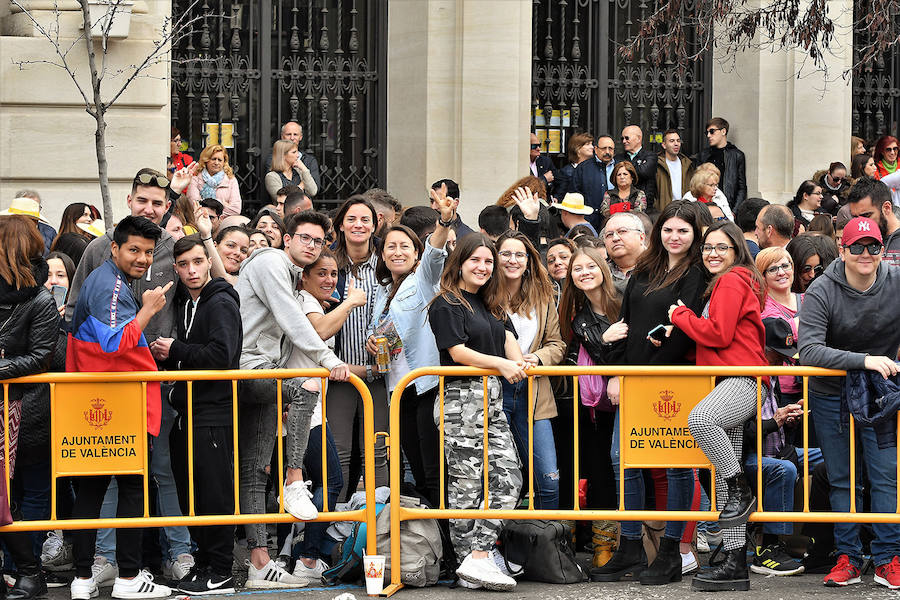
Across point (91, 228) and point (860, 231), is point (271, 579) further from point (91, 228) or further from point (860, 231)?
point (860, 231)

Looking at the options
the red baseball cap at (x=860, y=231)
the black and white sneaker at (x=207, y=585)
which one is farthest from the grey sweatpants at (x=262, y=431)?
the red baseball cap at (x=860, y=231)

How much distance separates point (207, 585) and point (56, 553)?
1231 mm

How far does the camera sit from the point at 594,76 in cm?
1662

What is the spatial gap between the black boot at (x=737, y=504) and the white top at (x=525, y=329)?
1495 mm

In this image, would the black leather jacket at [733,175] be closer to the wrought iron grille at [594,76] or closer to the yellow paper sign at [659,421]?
the wrought iron grille at [594,76]

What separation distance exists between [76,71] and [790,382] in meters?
7.65

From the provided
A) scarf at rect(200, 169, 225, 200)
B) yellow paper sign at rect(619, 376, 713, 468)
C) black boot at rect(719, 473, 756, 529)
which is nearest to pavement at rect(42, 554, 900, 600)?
black boot at rect(719, 473, 756, 529)

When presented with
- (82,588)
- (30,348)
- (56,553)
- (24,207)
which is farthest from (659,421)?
(24,207)

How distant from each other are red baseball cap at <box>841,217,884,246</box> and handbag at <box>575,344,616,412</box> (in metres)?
1.60

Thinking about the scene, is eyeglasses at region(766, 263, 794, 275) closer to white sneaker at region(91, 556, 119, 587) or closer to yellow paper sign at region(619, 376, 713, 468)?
yellow paper sign at region(619, 376, 713, 468)

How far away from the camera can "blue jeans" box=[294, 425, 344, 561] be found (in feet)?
27.2

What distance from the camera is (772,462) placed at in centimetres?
829

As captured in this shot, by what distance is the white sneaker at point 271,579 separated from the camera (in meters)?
8.09

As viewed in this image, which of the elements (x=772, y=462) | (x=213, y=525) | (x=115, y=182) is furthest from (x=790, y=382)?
(x=115, y=182)
